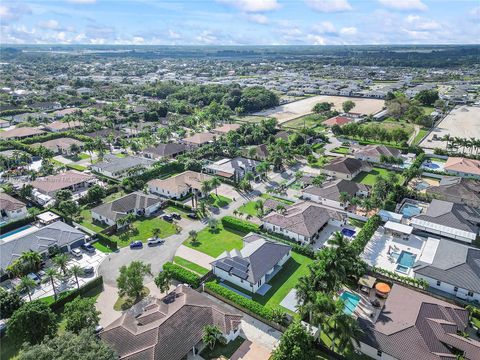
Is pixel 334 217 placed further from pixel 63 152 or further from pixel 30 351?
pixel 63 152

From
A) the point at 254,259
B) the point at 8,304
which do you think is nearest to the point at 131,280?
the point at 8,304

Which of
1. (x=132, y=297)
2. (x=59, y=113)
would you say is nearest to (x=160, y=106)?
(x=59, y=113)

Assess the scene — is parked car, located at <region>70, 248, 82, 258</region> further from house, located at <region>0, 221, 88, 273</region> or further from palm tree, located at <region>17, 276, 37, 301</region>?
palm tree, located at <region>17, 276, 37, 301</region>

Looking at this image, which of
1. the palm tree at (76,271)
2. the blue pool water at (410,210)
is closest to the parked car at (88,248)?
the palm tree at (76,271)

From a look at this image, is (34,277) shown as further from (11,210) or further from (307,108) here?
(307,108)

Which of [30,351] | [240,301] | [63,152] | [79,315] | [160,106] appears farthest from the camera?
[160,106]
